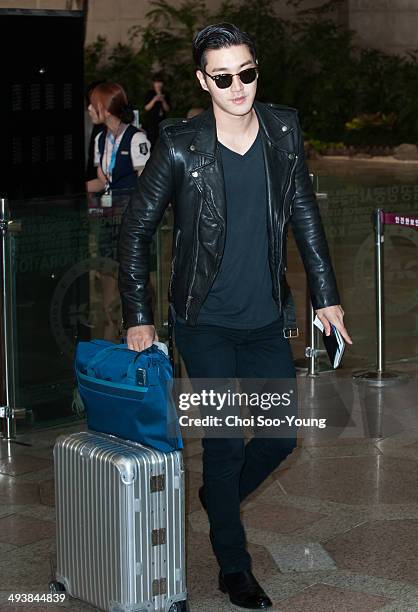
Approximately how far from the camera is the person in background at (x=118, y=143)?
7.57m

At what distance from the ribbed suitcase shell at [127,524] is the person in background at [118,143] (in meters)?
3.91

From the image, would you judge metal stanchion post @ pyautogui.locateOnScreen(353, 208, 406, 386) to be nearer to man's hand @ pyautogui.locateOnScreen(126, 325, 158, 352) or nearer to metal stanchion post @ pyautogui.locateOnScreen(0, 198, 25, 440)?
metal stanchion post @ pyautogui.locateOnScreen(0, 198, 25, 440)

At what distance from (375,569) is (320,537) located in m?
0.42

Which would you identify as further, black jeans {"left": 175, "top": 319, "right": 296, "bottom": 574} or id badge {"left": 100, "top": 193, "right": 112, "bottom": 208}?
id badge {"left": 100, "top": 193, "right": 112, "bottom": 208}

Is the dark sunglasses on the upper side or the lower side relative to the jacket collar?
upper

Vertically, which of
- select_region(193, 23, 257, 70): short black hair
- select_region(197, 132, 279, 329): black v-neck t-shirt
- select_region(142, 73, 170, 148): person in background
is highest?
select_region(142, 73, 170, 148): person in background

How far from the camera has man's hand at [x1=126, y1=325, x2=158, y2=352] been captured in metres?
3.86

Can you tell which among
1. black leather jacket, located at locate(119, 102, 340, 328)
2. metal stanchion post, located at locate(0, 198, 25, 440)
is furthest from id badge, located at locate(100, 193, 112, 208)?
black leather jacket, located at locate(119, 102, 340, 328)

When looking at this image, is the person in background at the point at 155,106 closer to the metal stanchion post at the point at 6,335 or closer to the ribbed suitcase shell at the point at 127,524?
the metal stanchion post at the point at 6,335

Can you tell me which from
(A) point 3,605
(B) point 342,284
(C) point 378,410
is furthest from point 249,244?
(B) point 342,284

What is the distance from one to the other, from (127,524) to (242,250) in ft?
3.19

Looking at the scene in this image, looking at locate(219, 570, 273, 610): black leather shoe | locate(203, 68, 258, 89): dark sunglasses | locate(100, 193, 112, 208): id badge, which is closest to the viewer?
locate(203, 68, 258, 89): dark sunglasses

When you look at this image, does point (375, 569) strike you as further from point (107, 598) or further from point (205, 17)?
point (205, 17)

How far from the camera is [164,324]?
7.11m
